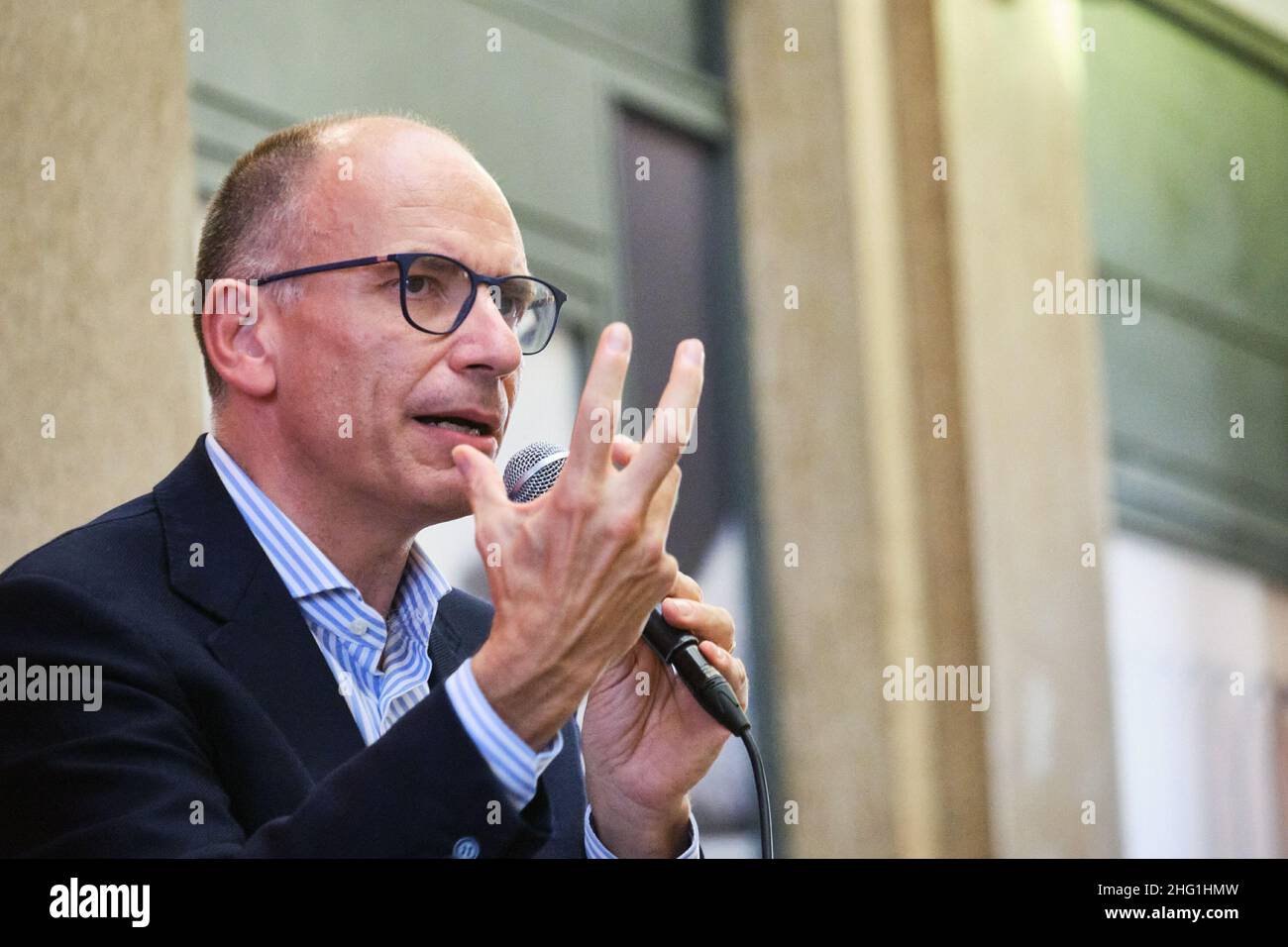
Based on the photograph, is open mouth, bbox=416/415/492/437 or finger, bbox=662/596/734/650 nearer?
finger, bbox=662/596/734/650

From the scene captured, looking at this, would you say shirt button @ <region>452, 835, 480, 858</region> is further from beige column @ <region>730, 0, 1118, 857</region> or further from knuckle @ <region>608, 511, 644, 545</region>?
beige column @ <region>730, 0, 1118, 857</region>

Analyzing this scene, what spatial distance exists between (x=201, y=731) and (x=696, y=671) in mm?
563

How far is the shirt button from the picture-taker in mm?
1646

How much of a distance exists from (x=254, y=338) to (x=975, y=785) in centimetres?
360

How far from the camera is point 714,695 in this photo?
1.92 m

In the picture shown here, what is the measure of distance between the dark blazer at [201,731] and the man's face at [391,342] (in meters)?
0.16

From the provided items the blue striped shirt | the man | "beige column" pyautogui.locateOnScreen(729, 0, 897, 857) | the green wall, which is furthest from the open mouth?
the green wall

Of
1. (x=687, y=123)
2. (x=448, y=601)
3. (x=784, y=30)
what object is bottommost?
(x=448, y=601)

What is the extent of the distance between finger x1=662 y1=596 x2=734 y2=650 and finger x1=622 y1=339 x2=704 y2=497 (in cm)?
34

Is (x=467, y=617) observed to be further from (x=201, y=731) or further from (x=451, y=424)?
(x=201, y=731)

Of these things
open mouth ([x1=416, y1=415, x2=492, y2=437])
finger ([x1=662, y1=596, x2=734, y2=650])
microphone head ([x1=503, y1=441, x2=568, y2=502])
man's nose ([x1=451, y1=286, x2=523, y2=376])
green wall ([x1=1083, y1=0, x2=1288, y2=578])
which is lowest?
finger ([x1=662, y1=596, x2=734, y2=650])

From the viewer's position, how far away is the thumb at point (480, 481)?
1683 mm

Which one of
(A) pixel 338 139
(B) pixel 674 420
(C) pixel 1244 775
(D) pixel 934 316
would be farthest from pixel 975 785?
(B) pixel 674 420
